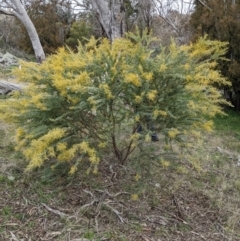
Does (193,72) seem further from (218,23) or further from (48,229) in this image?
(218,23)

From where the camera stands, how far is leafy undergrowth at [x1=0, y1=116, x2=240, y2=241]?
2986 millimetres

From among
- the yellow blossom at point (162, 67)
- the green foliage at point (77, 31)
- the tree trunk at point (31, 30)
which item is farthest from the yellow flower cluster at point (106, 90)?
the green foliage at point (77, 31)

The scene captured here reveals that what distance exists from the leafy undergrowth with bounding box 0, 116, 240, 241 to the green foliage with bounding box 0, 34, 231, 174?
35 cm

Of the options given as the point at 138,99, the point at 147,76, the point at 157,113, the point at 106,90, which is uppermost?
the point at 147,76

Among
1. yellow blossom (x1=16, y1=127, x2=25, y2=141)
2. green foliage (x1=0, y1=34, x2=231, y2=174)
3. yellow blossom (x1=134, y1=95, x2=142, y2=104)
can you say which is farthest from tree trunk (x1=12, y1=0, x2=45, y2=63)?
yellow blossom (x1=134, y1=95, x2=142, y2=104)

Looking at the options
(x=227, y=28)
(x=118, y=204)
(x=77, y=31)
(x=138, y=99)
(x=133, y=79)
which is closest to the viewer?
(x=133, y=79)

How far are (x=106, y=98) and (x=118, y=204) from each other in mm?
1060

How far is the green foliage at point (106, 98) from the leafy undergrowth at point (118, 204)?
13.7 inches

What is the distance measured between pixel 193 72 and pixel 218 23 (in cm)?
494

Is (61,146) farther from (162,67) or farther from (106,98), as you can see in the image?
(162,67)

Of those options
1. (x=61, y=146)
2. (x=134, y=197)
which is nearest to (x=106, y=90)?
(x=61, y=146)

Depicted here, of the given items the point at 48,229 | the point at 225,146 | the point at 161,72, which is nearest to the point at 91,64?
the point at 161,72

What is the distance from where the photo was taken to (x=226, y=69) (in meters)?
7.64

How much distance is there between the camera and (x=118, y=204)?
11.1 feet
